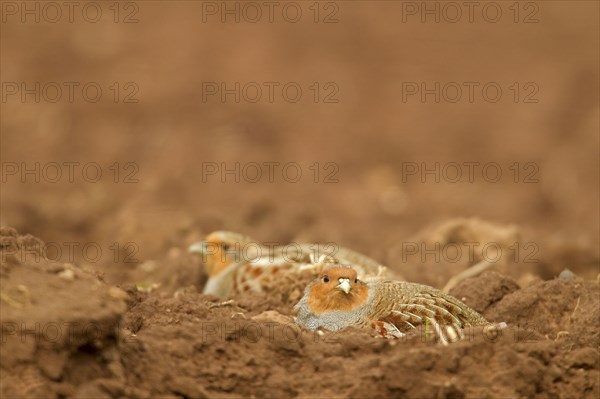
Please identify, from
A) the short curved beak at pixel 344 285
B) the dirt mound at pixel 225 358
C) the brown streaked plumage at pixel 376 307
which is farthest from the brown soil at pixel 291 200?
the short curved beak at pixel 344 285

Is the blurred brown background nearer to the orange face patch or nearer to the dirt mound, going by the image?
the orange face patch

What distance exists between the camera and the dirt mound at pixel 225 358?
12.3ft

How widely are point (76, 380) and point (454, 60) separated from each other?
1657 cm

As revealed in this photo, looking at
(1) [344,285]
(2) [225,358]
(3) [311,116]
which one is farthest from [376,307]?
(3) [311,116]

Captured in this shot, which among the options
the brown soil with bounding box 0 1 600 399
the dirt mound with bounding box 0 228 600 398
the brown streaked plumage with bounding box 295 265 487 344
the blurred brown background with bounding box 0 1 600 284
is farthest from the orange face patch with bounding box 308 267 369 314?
the blurred brown background with bounding box 0 1 600 284

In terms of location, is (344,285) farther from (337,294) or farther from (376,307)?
(376,307)

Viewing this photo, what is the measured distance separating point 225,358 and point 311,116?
1382 centimetres

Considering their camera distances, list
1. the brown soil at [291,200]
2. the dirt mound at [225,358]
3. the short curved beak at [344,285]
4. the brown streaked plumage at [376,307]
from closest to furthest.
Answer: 1. the dirt mound at [225,358]
2. the brown soil at [291,200]
3. the brown streaked plumage at [376,307]
4. the short curved beak at [344,285]

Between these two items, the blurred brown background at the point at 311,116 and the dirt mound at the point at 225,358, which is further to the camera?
the blurred brown background at the point at 311,116

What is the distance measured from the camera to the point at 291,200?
45.0 ft

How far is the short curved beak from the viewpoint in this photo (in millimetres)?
5492

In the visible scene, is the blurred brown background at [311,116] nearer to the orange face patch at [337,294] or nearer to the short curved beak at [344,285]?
the orange face patch at [337,294]

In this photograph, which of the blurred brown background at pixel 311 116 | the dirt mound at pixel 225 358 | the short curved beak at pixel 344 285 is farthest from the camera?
the blurred brown background at pixel 311 116

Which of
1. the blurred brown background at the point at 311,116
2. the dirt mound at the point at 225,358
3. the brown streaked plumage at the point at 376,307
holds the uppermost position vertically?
the dirt mound at the point at 225,358
